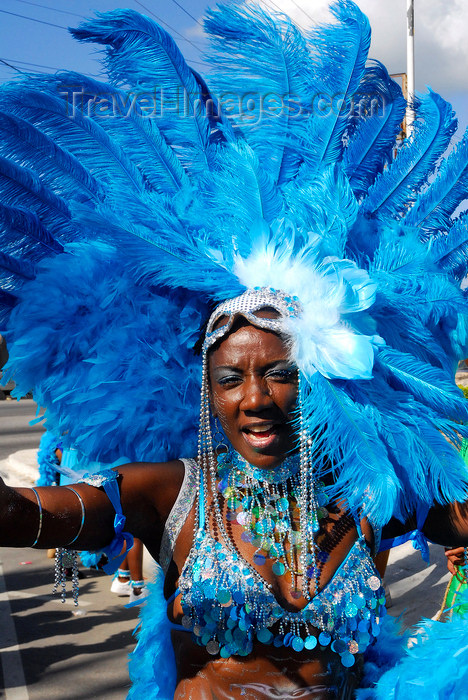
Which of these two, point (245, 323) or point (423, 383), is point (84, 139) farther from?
point (423, 383)

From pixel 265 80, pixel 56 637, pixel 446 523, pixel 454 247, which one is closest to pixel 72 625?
pixel 56 637

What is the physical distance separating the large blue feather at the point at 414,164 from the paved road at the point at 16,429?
7044mm

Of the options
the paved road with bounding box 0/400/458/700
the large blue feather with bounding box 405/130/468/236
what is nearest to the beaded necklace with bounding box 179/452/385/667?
the large blue feather with bounding box 405/130/468/236

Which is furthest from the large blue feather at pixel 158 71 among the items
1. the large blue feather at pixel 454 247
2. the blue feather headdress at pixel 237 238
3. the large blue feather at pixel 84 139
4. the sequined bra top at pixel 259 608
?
the sequined bra top at pixel 259 608

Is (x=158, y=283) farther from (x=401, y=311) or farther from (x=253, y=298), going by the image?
(x=401, y=311)

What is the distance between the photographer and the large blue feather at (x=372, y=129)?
192cm

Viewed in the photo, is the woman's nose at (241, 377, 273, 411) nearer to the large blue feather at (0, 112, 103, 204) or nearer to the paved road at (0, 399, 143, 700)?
the large blue feather at (0, 112, 103, 204)

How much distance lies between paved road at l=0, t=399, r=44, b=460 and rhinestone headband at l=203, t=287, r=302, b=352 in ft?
23.0

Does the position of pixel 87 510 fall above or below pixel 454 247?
below

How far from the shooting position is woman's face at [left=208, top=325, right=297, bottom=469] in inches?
64.5

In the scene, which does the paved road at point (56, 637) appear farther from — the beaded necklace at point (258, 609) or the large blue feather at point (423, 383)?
the large blue feather at point (423, 383)

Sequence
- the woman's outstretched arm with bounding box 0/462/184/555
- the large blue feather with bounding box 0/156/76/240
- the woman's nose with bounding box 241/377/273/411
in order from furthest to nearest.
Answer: the large blue feather with bounding box 0/156/76/240
the woman's nose with bounding box 241/377/273/411
the woman's outstretched arm with bounding box 0/462/184/555

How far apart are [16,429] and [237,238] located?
12.2 metres

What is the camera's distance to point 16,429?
13.1 m
